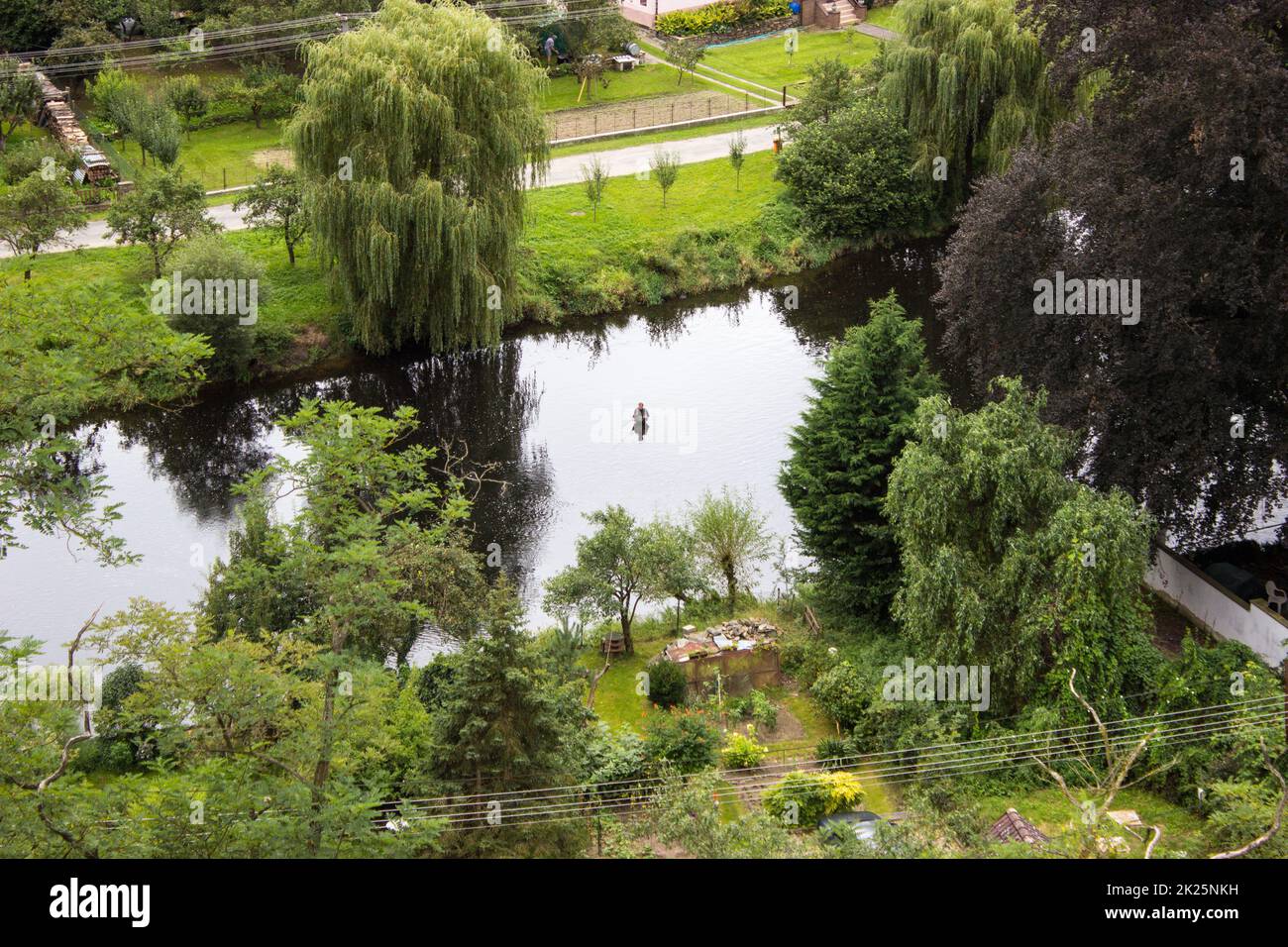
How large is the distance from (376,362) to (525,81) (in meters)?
9.49

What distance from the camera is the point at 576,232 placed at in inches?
1959

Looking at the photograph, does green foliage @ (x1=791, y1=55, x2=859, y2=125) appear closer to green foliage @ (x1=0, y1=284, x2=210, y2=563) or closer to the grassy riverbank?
the grassy riverbank

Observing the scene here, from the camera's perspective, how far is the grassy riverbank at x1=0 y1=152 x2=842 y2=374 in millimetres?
43562

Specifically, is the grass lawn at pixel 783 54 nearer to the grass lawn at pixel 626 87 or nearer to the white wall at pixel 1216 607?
the grass lawn at pixel 626 87

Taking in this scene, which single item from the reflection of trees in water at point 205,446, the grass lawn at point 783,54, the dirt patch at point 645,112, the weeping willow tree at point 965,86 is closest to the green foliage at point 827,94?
the weeping willow tree at point 965,86

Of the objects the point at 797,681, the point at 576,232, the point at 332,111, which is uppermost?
the point at 332,111

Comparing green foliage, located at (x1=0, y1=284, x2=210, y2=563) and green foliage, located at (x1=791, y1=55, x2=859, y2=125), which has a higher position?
green foliage, located at (x1=791, y1=55, x2=859, y2=125)

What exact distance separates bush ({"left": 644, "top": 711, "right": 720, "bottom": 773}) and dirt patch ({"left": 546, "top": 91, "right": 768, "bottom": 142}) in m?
36.4

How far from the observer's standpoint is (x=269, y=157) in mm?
54250

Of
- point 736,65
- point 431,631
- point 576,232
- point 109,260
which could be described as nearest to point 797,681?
point 431,631

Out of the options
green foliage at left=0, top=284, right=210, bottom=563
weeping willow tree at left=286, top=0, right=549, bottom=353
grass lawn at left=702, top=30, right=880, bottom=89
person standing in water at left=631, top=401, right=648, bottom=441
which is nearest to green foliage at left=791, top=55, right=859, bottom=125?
grass lawn at left=702, top=30, right=880, bottom=89

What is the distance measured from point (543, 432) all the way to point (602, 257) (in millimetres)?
10725

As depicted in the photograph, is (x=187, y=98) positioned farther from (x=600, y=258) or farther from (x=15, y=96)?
(x=600, y=258)

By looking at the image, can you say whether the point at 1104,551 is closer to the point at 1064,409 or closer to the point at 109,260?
the point at 1064,409
